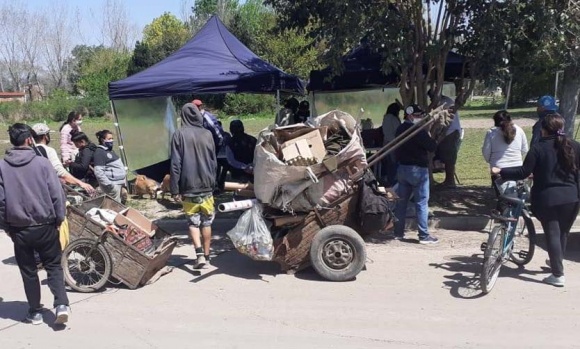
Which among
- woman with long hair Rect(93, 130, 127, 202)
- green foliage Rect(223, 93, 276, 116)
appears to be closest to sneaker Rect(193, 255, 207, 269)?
woman with long hair Rect(93, 130, 127, 202)

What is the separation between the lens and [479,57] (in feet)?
28.3

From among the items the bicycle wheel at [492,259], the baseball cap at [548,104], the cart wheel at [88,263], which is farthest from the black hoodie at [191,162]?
the baseball cap at [548,104]

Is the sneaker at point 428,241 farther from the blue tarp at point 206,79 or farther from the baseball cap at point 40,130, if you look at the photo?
the baseball cap at point 40,130

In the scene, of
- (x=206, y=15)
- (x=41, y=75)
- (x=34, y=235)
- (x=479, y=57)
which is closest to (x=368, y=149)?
(x=479, y=57)

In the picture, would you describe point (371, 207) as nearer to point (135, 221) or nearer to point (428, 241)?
point (428, 241)

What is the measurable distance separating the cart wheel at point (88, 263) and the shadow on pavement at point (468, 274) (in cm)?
336

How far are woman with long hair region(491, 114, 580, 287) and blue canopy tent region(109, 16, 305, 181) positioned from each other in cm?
563

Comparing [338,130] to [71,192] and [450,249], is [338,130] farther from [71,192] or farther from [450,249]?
[71,192]

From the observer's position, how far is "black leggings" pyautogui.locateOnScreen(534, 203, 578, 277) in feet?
19.7

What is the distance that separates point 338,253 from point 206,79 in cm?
552

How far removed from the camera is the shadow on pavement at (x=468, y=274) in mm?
6000

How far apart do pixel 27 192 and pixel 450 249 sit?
16.0 ft

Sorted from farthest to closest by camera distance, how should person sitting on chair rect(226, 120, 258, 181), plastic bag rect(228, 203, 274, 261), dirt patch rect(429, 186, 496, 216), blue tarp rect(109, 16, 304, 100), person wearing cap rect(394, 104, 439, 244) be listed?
person sitting on chair rect(226, 120, 258, 181), blue tarp rect(109, 16, 304, 100), dirt patch rect(429, 186, 496, 216), person wearing cap rect(394, 104, 439, 244), plastic bag rect(228, 203, 274, 261)

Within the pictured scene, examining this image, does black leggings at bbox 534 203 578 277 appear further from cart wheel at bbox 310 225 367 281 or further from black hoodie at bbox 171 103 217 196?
black hoodie at bbox 171 103 217 196
